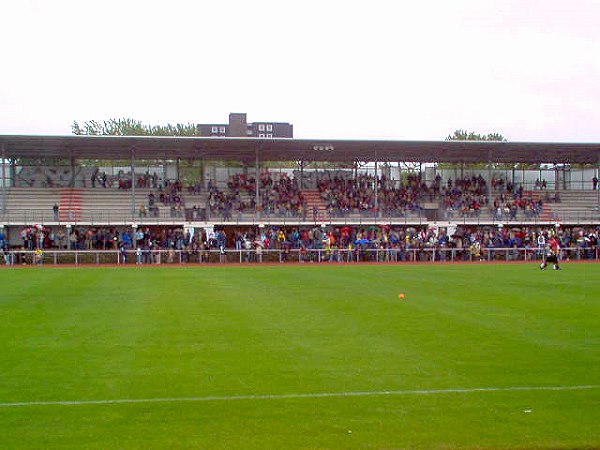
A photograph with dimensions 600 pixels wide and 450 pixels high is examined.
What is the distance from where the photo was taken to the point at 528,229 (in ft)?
150

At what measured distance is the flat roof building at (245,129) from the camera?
6266 centimetres

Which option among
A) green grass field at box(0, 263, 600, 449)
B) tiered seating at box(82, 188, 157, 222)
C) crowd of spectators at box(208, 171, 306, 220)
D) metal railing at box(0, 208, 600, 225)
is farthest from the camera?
crowd of spectators at box(208, 171, 306, 220)

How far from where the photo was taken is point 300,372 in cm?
887

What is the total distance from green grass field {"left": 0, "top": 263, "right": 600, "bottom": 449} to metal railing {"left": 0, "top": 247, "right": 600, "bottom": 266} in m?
21.6

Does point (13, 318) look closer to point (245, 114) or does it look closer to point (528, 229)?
point (528, 229)

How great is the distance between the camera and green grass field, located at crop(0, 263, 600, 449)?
21.5ft

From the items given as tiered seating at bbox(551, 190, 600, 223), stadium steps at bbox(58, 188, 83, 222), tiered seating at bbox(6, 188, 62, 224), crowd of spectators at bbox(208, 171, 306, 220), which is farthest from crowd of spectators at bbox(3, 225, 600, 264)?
tiered seating at bbox(551, 190, 600, 223)

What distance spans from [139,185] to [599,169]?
31.3 metres

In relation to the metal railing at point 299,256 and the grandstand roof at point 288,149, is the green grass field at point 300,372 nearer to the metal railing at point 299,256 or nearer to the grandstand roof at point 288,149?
the metal railing at point 299,256

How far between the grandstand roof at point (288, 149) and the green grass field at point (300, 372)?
2824 centimetres

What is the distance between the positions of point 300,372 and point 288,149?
127ft

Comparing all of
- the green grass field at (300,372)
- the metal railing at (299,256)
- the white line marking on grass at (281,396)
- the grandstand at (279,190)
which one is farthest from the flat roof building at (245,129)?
the white line marking on grass at (281,396)

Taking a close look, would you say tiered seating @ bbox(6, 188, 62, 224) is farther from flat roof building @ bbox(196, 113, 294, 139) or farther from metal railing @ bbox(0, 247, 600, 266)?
flat roof building @ bbox(196, 113, 294, 139)

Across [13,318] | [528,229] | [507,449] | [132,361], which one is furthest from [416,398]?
[528,229]
